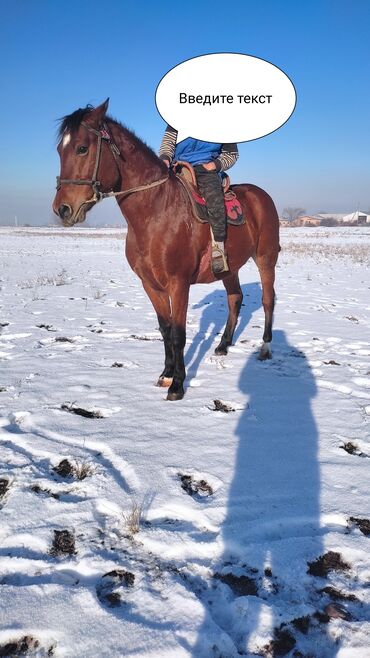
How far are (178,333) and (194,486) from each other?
183 cm

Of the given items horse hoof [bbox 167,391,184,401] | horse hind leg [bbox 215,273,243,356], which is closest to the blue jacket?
horse hind leg [bbox 215,273,243,356]

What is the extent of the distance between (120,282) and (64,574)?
34.1 ft

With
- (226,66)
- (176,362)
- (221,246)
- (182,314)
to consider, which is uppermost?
(226,66)

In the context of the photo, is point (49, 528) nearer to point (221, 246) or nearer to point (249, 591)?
point (249, 591)

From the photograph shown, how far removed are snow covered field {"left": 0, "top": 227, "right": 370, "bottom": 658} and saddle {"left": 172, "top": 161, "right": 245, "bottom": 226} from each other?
5.94ft

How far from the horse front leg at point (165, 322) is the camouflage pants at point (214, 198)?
92cm

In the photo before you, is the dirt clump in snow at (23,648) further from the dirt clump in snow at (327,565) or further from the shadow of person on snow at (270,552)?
the dirt clump in snow at (327,565)

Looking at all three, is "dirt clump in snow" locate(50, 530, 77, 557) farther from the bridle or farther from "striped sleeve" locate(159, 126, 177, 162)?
"striped sleeve" locate(159, 126, 177, 162)

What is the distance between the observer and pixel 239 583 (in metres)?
1.71

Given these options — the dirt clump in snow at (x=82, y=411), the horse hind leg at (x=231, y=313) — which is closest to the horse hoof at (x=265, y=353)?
the horse hind leg at (x=231, y=313)

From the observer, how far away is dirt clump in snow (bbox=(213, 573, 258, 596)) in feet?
5.47

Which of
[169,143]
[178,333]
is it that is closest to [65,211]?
[178,333]

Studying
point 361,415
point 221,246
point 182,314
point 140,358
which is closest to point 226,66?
point 221,246

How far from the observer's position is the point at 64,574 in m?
1.71
